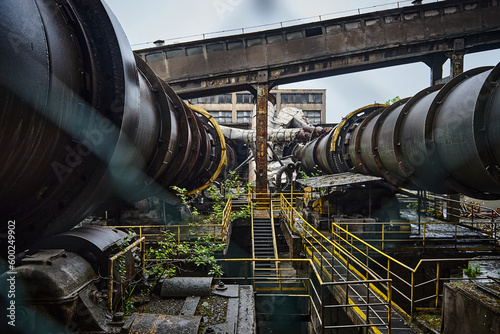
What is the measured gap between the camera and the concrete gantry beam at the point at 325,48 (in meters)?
15.1

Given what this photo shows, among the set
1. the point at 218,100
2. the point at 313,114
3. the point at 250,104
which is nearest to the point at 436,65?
the point at 313,114

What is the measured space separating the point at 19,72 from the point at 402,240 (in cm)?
922

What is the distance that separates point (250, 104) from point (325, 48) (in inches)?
1292

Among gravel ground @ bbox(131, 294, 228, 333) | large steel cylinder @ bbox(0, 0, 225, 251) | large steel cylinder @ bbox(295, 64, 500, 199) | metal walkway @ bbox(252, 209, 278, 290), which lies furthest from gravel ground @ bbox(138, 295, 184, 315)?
large steel cylinder @ bbox(295, 64, 500, 199)

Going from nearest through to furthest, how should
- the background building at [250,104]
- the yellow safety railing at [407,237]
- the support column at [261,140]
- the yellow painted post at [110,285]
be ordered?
the yellow painted post at [110,285] → the yellow safety railing at [407,237] → the support column at [261,140] → the background building at [250,104]

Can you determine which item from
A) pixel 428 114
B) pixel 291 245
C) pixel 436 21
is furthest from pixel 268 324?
pixel 436 21

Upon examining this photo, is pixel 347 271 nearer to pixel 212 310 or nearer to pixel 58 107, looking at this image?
pixel 212 310

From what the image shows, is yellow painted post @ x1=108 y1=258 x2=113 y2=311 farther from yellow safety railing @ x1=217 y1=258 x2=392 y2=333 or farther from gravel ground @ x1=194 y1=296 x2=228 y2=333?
Result: yellow safety railing @ x1=217 y1=258 x2=392 y2=333

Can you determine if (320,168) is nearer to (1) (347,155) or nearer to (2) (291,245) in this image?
(1) (347,155)

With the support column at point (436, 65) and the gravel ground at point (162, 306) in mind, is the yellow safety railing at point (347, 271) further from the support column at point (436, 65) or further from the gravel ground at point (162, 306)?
the support column at point (436, 65)

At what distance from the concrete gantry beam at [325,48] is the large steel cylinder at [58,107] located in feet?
46.6

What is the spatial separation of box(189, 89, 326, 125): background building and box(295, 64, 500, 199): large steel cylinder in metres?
39.1

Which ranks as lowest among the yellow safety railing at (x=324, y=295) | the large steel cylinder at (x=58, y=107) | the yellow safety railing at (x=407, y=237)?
the yellow safety railing at (x=324, y=295)

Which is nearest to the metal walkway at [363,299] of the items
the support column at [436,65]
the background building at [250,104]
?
the support column at [436,65]
